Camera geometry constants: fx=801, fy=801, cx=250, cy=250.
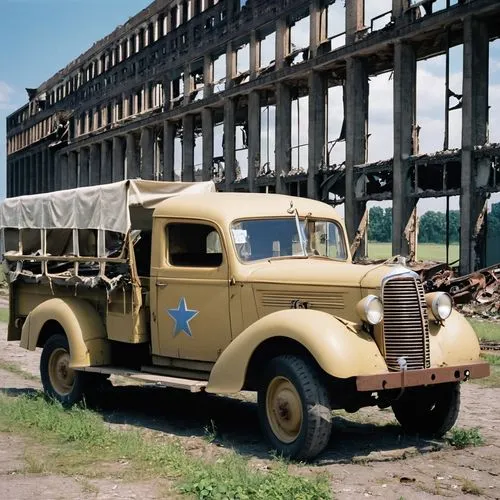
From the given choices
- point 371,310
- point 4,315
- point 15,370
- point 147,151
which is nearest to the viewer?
point 371,310

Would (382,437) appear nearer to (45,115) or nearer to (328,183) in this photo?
(328,183)

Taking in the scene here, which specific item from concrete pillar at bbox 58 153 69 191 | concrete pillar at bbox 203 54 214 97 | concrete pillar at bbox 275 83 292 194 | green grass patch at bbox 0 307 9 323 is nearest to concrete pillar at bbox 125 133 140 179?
concrete pillar at bbox 203 54 214 97

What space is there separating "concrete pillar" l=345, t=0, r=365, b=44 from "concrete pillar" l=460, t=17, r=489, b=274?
5456 mm

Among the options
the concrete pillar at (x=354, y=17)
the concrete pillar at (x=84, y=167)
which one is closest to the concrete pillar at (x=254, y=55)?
the concrete pillar at (x=354, y=17)

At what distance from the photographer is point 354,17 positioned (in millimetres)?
29469

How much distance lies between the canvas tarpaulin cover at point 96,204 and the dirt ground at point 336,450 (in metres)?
2.08

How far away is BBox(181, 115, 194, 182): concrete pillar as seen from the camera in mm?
42688

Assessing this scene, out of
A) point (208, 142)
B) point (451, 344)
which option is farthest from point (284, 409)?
point (208, 142)

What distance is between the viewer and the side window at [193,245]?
781cm

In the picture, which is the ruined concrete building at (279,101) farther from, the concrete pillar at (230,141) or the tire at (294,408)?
the tire at (294,408)

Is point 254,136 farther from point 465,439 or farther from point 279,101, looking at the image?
point 465,439

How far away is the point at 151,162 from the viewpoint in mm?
47000

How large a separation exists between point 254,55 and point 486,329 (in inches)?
863

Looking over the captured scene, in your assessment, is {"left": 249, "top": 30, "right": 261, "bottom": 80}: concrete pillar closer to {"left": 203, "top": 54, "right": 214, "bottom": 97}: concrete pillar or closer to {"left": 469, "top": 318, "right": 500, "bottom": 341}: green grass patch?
{"left": 203, "top": 54, "right": 214, "bottom": 97}: concrete pillar
